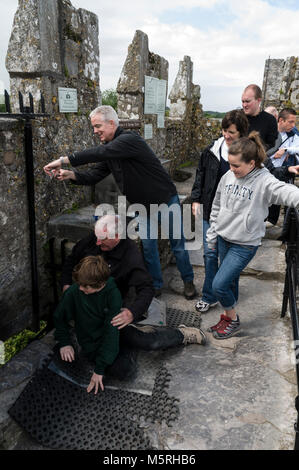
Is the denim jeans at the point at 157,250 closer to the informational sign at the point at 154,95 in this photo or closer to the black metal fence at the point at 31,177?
the black metal fence at the point at 31,177

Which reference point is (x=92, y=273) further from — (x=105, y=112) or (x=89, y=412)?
(x=105, y=112)

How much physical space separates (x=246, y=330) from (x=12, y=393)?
195 cm

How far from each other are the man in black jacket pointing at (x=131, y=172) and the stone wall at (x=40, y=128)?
0.43m

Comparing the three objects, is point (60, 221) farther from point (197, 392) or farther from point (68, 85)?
point (197, 392)

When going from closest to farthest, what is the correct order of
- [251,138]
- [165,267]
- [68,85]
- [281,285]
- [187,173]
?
1. [251,138]
2. [68,85]
3. [281,285]
4. [165,267]
5. [187,173]

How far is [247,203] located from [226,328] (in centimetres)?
110

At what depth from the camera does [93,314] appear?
2.54 metres

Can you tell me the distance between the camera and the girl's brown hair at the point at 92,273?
2377 millimetres

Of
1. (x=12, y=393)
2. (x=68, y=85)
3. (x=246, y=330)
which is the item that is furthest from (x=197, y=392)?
(x=68, y=85)

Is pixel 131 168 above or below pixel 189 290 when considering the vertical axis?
above

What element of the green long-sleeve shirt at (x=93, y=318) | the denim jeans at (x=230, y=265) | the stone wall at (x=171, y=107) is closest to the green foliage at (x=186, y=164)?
the stone wall at (x=171, y=107)

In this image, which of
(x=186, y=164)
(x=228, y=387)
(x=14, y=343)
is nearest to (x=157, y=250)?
(x=228, y=387)

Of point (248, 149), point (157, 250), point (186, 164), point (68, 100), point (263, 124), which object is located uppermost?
point (68, 100)

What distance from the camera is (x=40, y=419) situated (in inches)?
85.1
